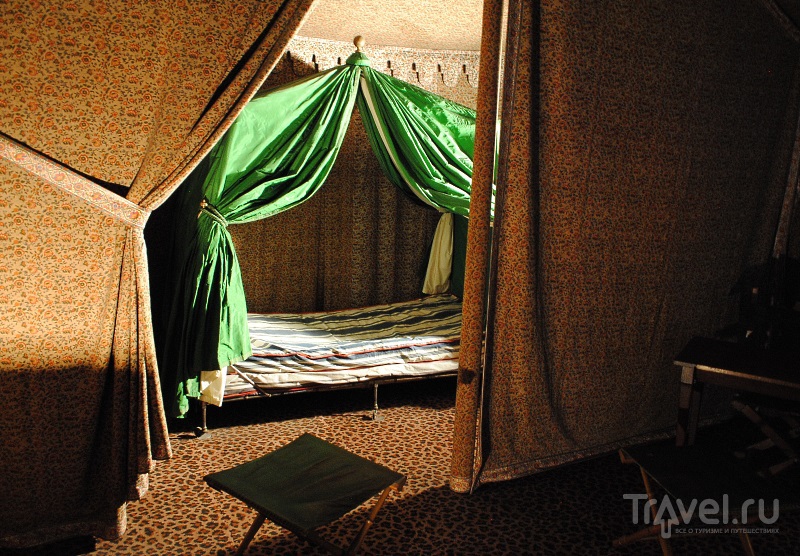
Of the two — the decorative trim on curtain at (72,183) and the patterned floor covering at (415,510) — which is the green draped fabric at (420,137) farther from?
the decorative trim on curtain at (72,183)

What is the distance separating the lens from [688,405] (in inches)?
117

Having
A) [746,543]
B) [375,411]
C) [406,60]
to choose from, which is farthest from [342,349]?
[406,60]

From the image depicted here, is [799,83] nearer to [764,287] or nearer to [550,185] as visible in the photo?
[764,287]

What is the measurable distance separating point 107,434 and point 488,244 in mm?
1851

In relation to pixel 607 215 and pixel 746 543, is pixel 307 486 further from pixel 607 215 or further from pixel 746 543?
pixel 607 215

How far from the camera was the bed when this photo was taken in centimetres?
372

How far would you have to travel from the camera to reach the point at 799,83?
4.08 meters

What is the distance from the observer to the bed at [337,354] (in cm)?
372

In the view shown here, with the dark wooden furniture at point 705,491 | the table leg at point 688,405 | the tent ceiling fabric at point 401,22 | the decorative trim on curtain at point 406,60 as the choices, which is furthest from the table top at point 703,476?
the decorative trim on curtain at point 406,60

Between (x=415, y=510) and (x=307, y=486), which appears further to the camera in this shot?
(x=415, y=510)

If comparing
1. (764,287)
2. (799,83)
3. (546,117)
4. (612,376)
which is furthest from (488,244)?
(799,83)

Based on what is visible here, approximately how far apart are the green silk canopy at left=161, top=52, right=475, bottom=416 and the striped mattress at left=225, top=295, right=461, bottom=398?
236mm

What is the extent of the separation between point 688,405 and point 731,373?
28 centimetres

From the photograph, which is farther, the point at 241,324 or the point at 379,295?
the point at 379,295
